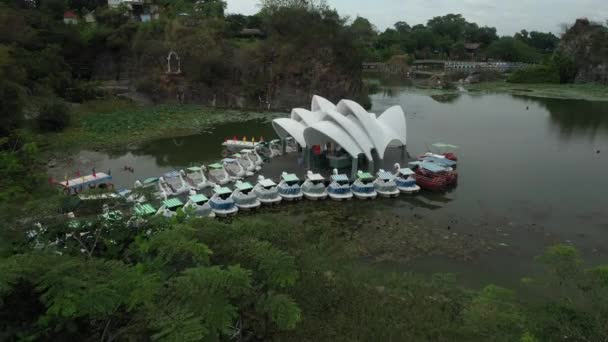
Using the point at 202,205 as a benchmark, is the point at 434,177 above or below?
above

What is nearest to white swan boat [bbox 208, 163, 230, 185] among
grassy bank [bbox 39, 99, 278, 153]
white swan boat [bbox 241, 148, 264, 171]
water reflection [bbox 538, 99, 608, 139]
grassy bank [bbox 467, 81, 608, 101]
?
white swan boat [bbox 241, 148, 264, 171]

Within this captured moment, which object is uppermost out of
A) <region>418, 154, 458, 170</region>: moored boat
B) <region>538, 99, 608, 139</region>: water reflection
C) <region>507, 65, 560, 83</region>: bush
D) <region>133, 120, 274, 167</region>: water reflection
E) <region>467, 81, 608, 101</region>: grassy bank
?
<region>507, 65, 560, 83</region>: bush

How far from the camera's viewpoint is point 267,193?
16.0m

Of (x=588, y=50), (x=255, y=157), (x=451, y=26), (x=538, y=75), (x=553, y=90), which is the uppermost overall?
(x=451, y=26)

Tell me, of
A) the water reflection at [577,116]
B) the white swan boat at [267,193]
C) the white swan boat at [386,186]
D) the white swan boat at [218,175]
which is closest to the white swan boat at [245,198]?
the white swan boat at [267,193]

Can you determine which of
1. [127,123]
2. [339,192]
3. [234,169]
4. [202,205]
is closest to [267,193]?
[202,205]

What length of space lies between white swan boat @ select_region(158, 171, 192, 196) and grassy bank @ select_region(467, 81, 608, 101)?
159 ft

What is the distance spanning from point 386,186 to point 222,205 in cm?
622

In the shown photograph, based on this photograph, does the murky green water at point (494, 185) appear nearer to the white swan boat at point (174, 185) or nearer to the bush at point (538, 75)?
the white swan boat at point (174, 185)

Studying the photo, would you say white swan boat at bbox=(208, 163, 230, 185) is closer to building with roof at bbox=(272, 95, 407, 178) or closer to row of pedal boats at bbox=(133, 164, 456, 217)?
row of pedal boats at bbox=(133, 164, 456, 217)

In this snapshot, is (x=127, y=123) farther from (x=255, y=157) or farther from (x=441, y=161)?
(x=441, y=161)

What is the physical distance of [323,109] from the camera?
20.5 metres

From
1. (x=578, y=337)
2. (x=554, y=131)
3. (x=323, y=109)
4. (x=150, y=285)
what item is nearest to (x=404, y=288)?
(x=578, y=337)

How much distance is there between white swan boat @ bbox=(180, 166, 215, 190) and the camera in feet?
57.8
